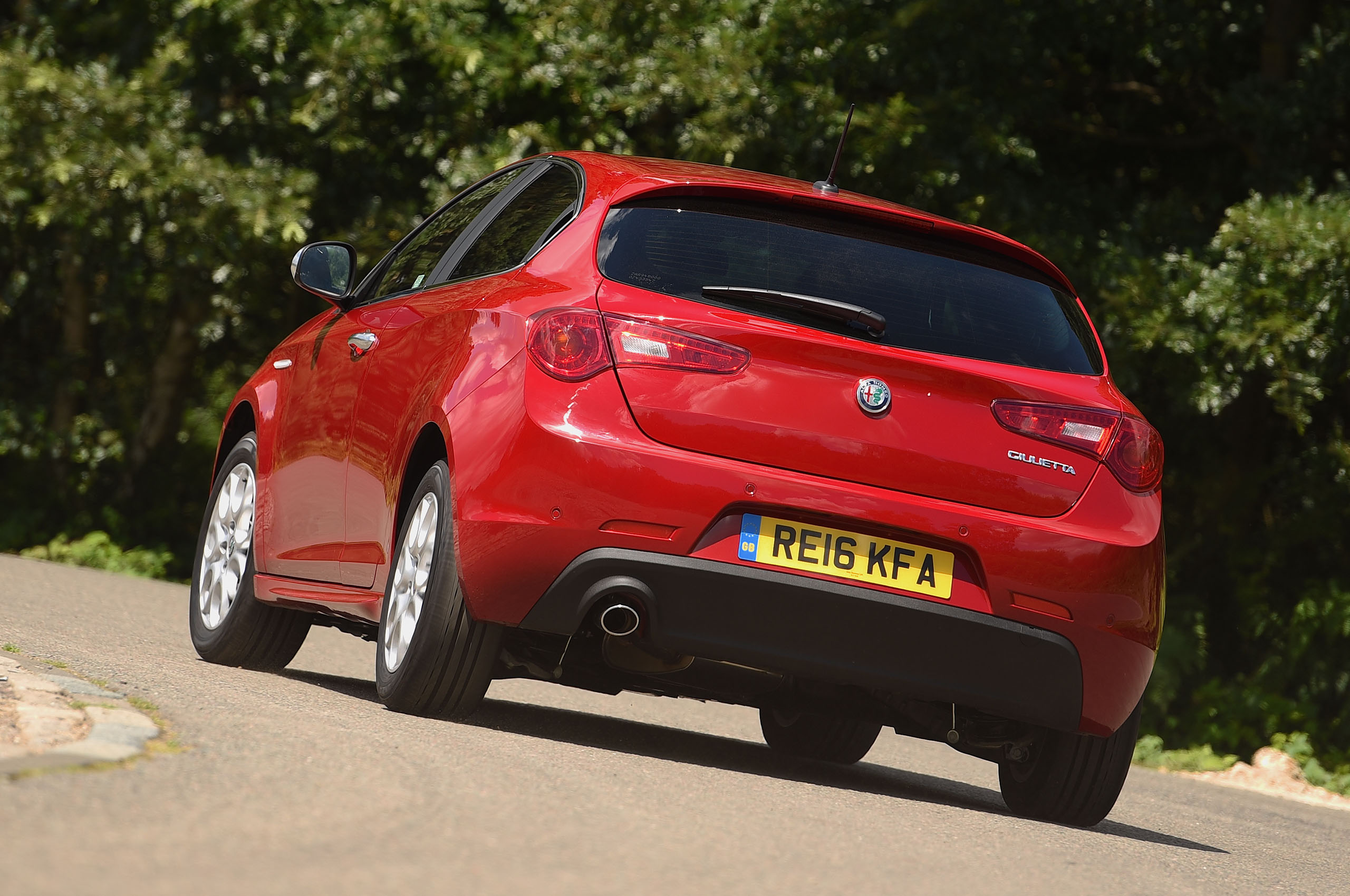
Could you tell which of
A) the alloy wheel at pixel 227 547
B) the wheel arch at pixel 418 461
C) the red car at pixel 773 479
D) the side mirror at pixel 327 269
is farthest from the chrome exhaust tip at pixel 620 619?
the alloy wheel at pixel 227 547

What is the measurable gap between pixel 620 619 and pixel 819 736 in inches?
91.8

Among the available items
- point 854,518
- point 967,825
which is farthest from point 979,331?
point 967,825

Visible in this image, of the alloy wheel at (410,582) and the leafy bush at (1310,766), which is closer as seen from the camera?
the alloy wheel at (410,582)

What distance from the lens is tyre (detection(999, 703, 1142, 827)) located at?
215 inches

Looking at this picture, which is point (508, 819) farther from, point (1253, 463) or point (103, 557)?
point (103, 557)

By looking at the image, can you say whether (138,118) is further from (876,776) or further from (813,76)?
(876,776)

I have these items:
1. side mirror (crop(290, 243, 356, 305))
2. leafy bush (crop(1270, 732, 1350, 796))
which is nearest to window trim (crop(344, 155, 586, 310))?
side mirror (crop(290, 243, 356, 305))

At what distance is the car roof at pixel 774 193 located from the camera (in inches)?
204

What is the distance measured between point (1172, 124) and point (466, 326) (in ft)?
37.9

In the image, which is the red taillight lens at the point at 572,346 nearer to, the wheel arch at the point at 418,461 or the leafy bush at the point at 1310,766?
the wheel arch at the point at 418,461

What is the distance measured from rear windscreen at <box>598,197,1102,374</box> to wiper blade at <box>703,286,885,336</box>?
0.01m

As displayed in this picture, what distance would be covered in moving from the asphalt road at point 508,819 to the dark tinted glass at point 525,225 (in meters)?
1.38

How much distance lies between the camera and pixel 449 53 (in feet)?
44.9

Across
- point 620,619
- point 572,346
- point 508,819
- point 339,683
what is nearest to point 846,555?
point 620,619
